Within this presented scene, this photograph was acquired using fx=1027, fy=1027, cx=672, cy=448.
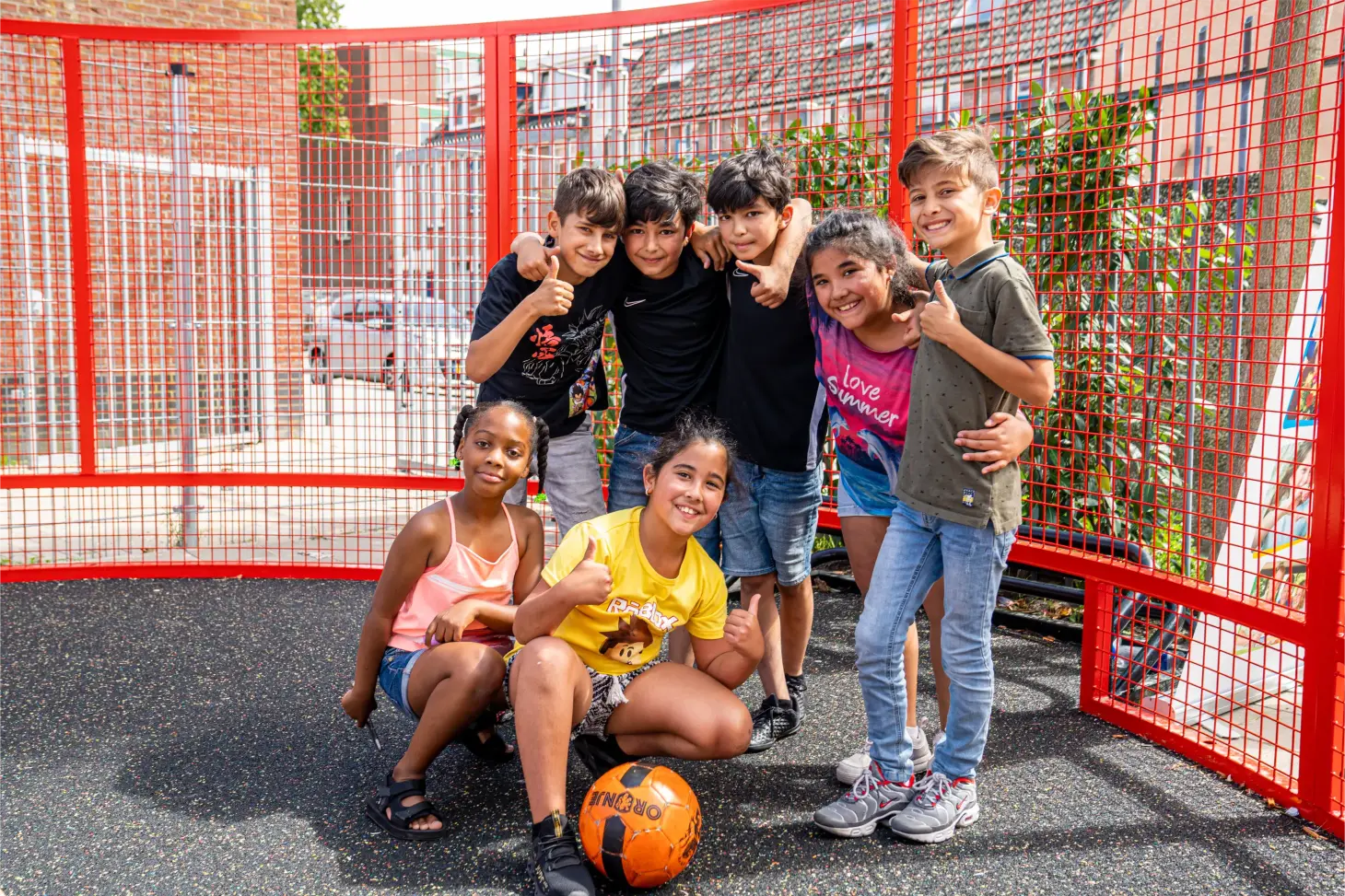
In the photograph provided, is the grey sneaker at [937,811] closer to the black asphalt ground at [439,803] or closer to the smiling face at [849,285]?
the black asphalt ground at [439,803]

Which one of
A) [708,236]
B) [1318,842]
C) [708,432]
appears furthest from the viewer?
[708,236]

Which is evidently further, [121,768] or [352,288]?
[352,288]

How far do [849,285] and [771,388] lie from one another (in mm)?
522

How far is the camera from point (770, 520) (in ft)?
11.1

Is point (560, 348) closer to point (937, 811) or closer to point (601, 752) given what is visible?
point (601, 752)

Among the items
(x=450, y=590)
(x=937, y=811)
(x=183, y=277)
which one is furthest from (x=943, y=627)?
(x=183, y=277)

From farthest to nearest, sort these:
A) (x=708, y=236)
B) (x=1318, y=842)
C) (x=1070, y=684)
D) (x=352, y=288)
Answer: (x=352, y=288)
(x=1070, y=684)
(x=708, y=236)
(x=1318, y=842)

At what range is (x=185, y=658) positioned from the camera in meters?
4.30

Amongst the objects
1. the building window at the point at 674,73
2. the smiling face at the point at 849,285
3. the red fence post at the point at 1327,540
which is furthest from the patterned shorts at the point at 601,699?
the building window at the point at 674,73

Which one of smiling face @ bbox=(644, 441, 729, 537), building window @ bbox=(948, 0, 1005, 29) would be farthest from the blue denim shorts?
building window @ bbox=(948, 0, 1005, 29)

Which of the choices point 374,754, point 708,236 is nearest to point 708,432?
point 708,236

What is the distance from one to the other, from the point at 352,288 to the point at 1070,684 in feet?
14.3

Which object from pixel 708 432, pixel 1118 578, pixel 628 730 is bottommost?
pixel 628 730

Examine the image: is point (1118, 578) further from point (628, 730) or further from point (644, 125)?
point (644, 125)
